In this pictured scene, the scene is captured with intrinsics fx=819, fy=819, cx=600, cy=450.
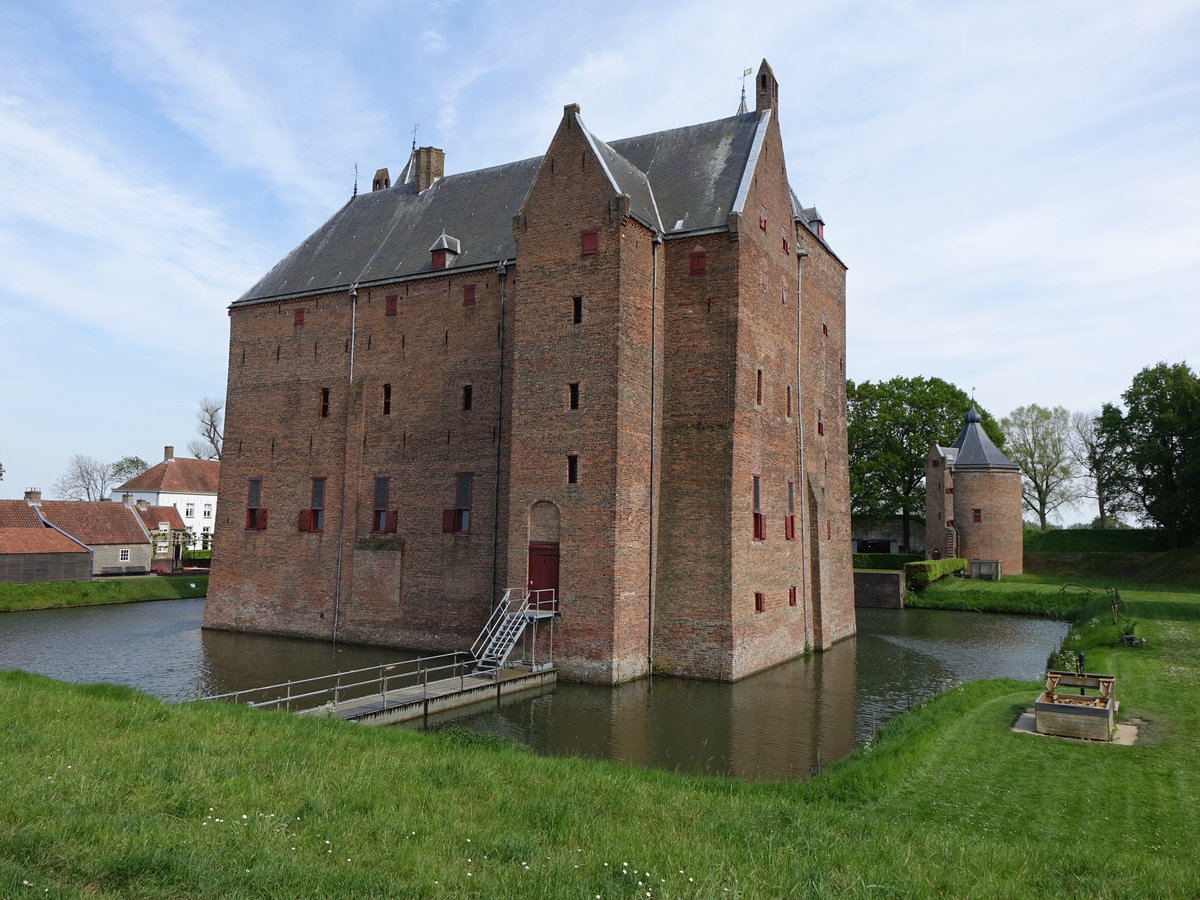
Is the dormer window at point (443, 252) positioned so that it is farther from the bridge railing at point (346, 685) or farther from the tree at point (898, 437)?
the tree at point (898, 437)

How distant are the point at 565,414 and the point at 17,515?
32.1 metres

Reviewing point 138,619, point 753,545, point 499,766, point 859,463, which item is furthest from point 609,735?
point 859,463

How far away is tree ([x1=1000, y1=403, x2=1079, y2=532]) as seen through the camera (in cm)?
6294

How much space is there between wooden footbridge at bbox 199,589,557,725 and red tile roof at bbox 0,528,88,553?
80.7 ft

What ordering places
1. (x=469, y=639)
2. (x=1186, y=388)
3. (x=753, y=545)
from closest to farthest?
(x=753, y=545)
(x=469, y=639)
(x=1186, y=388)

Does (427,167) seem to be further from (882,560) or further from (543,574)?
(882,560)

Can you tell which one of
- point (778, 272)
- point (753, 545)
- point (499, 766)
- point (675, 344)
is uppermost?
point (778, 272)

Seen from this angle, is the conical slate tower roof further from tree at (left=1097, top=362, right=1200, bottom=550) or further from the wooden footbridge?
the wooden footbridge

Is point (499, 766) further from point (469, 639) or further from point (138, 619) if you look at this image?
point (138, 619)

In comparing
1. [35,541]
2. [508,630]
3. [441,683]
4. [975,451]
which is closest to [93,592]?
[35,541]

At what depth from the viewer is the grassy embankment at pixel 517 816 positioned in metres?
5.19

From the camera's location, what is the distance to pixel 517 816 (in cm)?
686

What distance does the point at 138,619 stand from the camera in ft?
96.4

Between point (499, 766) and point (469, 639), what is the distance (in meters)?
13.1
